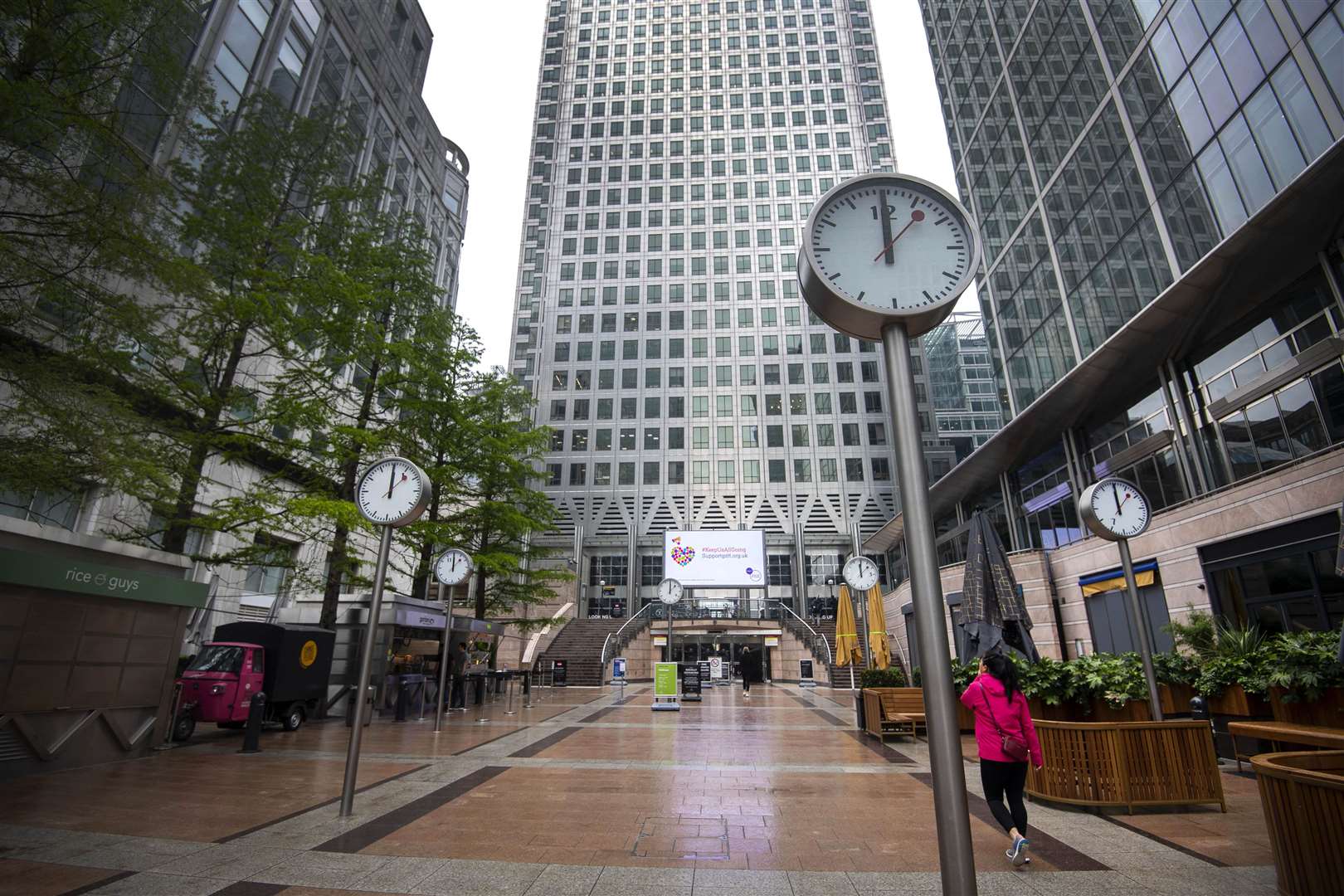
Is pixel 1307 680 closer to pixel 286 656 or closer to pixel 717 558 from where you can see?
pixel 286 656

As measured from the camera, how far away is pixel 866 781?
28.3 ft

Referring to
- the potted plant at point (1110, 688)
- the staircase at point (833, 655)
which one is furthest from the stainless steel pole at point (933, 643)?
the staircase at point (833, 655)

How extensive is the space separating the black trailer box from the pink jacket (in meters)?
14.4

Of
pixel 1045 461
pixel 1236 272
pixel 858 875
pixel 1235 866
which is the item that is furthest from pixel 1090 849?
pixel 1045 461

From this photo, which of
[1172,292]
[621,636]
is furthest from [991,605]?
[621,636]

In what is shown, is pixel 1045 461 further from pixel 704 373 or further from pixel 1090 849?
pixel 704 373

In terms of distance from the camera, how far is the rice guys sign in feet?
127

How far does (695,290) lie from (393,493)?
5338 cm

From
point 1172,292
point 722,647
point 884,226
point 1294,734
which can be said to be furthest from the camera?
point 722,647

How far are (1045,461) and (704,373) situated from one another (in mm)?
32072

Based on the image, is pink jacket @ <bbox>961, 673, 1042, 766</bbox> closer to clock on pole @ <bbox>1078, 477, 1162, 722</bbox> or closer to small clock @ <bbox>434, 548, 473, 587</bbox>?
clock on pole @ <bbox>1078, 477, 1162, 722</bbox>

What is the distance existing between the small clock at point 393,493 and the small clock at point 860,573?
14.2m

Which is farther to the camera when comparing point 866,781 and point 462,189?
point 462,189

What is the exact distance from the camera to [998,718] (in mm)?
5738
